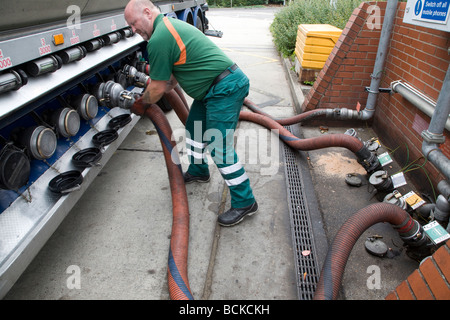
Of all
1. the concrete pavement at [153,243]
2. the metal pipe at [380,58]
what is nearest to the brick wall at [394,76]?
the metal pipe at [380,58]

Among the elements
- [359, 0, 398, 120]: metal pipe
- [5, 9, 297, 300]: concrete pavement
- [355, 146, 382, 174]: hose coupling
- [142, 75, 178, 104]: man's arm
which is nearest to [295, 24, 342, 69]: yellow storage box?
[359, 0, 398, 120]: metal pipe

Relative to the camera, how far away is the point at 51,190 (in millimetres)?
2176

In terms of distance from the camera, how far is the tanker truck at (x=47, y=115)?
1792 mm

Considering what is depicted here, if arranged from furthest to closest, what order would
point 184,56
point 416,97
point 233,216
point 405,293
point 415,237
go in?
point 416,97
point 233,216
point 184,56
point 415,237
point 405,293

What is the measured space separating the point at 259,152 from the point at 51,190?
2384mm

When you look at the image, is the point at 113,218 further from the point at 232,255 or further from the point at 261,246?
the point at 261,246

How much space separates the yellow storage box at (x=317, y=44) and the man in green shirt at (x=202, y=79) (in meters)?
3.32

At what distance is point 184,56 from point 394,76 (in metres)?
2.71

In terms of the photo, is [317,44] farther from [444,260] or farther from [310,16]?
[444,260]

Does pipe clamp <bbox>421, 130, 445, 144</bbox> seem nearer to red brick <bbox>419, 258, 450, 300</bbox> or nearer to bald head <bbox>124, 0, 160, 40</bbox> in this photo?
red brick <bbox>419, 258, 450, 300</bbox>

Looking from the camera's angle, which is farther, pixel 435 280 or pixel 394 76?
pixel 394 76

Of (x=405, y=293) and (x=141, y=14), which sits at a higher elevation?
(x=141, y=14)

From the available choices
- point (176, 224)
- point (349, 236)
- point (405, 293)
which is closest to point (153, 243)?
point (176, 224)

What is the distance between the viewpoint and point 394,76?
363cm
